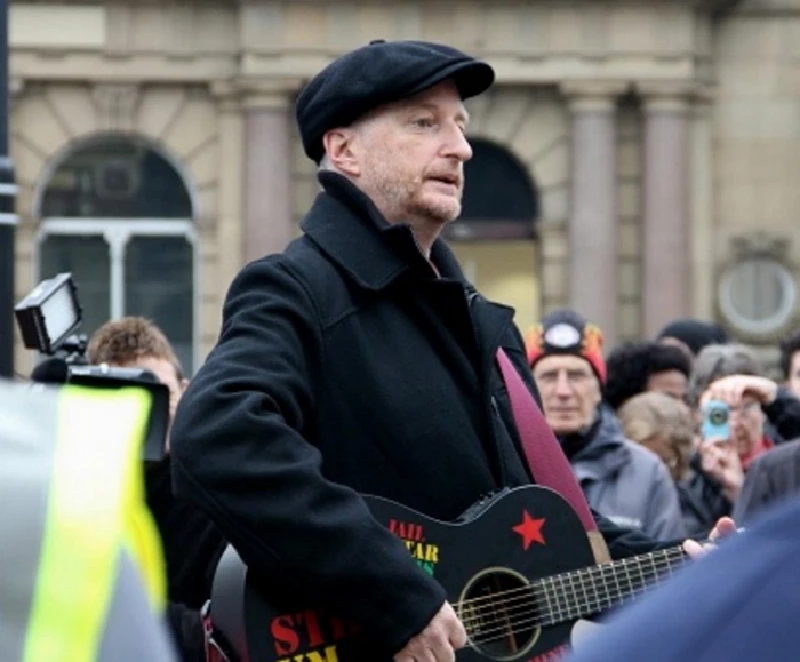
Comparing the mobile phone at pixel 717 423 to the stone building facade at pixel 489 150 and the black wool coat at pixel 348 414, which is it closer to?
the black wool coat at pixel 348 414

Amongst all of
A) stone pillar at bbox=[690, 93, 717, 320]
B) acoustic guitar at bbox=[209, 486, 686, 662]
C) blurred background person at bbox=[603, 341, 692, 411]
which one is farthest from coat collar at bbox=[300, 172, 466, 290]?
stone pillar at bbox=[690, 93, 717, 320]

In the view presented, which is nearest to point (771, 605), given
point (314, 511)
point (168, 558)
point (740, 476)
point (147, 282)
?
point (314, 511)

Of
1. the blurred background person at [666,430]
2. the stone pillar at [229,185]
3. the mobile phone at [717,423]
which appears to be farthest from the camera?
the stone pillar at [229,185]

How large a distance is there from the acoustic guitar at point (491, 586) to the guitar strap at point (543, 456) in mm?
77

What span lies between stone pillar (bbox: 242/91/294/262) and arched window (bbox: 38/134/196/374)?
0.70m

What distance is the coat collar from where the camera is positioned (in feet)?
14.7

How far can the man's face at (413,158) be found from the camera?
4.57 metres

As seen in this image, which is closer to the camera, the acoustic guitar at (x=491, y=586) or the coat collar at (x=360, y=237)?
the acoustic guitar at (x=491, y=586)

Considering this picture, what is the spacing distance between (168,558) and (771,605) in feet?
14.4

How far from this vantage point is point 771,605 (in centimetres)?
182

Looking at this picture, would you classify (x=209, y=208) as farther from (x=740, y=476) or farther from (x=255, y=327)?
(x=255, y=327)

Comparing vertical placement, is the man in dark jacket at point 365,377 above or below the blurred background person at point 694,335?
above

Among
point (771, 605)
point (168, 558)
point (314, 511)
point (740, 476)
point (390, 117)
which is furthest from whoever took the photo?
point (740, 476)

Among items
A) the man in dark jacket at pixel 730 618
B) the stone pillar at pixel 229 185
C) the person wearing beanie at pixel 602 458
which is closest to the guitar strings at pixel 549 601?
the man in dark jacket at pixel 730 618
